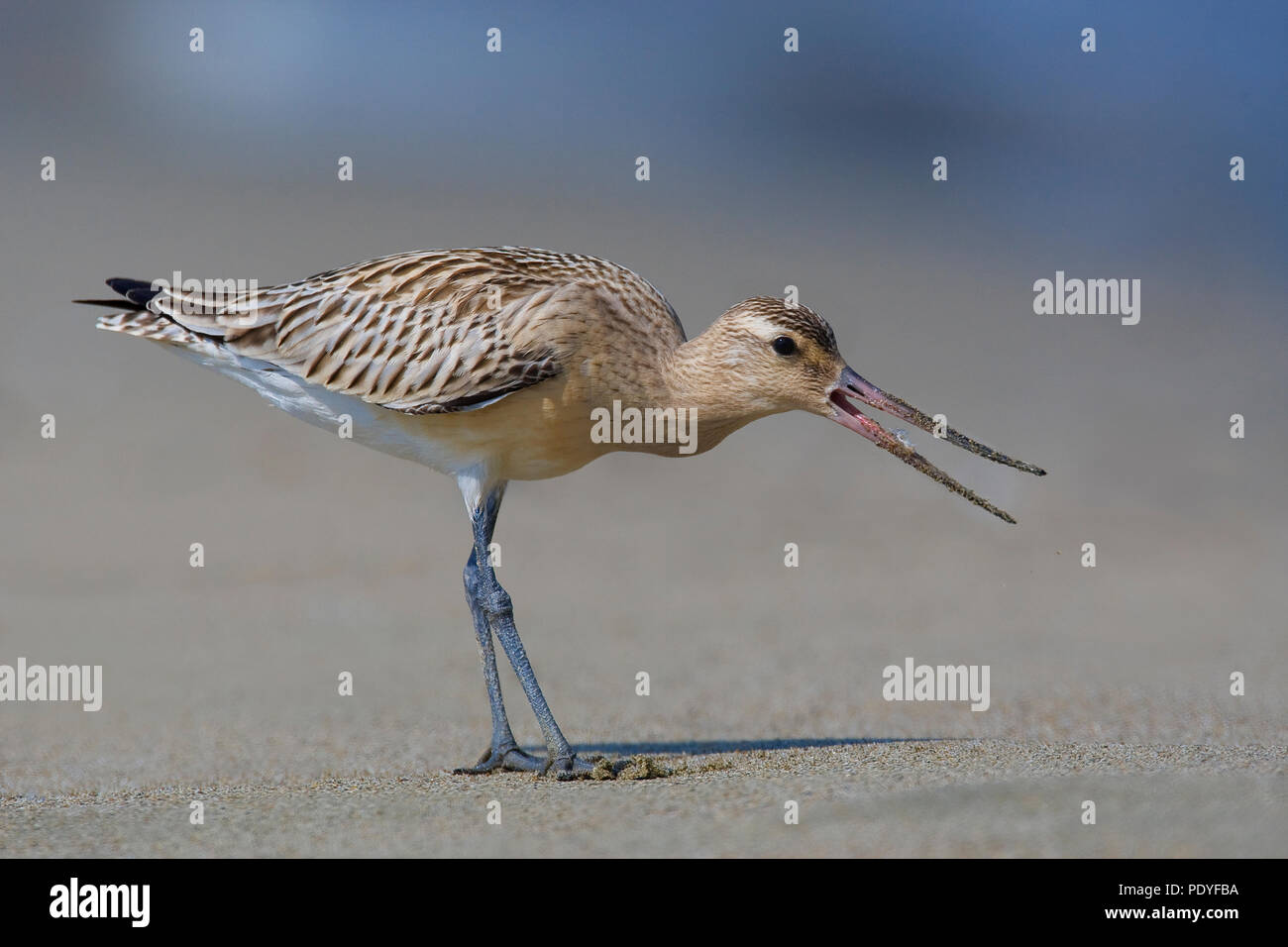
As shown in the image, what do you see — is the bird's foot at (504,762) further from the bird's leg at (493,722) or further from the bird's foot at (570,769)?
the bird's foot at (570,769)

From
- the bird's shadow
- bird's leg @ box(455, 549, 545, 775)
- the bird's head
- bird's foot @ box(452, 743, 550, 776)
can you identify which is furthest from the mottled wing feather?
the bird's shadow

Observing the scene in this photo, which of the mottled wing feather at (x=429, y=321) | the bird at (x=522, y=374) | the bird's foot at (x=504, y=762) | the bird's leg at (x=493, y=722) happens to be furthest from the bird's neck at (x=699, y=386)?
the bird's foot at (x=504, y=762)

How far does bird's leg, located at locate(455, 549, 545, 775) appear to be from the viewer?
29.1 ft

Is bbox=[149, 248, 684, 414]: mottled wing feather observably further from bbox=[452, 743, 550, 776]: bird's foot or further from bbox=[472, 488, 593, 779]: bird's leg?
bbox=[452, 743, 550, 776]: bird's foot

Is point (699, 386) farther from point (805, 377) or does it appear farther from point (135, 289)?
point (135, 289)

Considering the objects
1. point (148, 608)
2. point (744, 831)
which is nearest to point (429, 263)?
point (744, 831)

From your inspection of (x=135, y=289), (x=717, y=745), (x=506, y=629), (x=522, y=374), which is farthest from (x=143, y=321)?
(x=717, y=745)

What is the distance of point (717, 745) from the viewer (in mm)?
9727

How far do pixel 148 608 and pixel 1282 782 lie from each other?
11.7 metres

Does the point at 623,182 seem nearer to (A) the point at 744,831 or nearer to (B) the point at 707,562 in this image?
(B) the point at 707,562

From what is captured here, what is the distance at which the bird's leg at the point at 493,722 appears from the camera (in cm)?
887

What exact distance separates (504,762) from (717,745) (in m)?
1.59

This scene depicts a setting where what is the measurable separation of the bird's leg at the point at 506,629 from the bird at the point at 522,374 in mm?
14

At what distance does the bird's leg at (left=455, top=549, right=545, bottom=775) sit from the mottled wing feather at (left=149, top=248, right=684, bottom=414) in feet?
3.73
